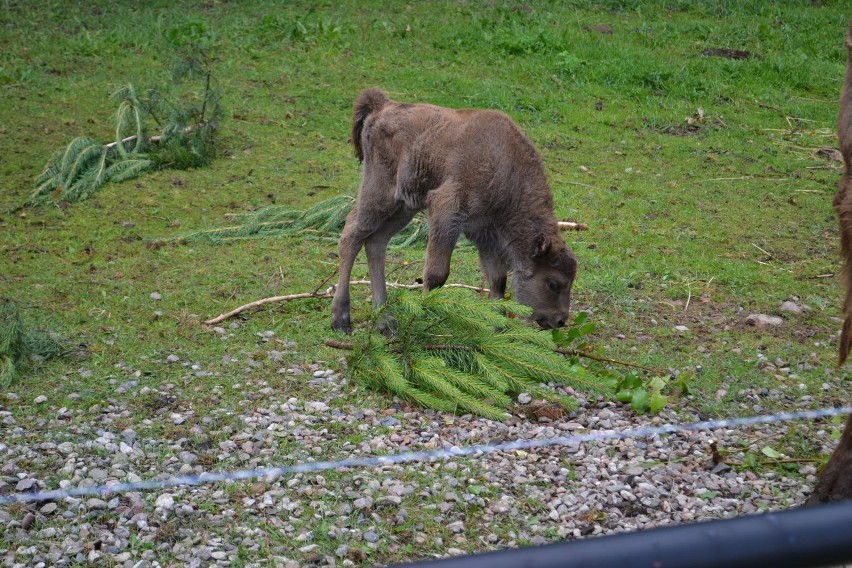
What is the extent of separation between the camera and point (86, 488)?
5125mm

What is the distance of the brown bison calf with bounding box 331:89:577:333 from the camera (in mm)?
7766

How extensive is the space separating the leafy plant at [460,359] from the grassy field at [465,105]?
0.34 meters

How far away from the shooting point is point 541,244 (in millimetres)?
7855

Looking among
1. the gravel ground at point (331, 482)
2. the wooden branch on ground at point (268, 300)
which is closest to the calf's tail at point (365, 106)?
the wooden branch on ground at point (268, 300)

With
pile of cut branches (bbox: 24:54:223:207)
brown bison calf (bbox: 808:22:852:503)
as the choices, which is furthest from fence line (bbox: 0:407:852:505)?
pile of cut branches (bbox: 24:54:223:207)

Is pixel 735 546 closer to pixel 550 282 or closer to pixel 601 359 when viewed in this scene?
pixel 601 359

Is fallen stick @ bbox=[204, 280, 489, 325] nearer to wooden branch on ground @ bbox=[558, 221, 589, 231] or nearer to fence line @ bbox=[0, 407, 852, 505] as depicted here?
wooden branch on ground @ bbox=[558, 221, 589, 231]

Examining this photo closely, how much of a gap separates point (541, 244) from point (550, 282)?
344 mm

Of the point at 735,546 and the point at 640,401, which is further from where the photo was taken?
the point at 640,401

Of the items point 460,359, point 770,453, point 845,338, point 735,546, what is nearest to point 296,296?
point 460,359

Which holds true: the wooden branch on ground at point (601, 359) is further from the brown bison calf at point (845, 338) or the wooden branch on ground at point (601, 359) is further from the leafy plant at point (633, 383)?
the brown bison calf at point (845, 338)

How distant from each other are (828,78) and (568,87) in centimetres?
459

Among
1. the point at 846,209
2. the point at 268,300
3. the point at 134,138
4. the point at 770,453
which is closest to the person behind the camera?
the point at 846,209

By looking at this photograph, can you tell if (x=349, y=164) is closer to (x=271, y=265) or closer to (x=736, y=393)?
(x=271, y=265)
